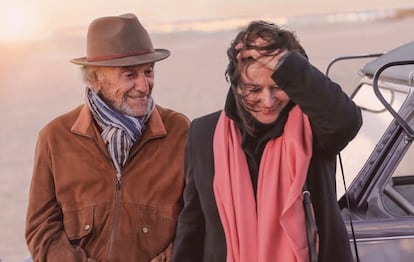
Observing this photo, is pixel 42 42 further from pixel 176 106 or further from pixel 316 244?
pixel 316 244

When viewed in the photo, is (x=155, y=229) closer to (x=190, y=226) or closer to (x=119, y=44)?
(x=190, y=226)

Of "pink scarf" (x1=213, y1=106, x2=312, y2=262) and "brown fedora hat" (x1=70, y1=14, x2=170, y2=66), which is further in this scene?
"brown fedora hat" (x1=70, y1=14, x2=170, y2=66)

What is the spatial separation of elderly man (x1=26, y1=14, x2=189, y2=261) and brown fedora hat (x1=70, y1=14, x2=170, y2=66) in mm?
12

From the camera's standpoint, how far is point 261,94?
3.11m

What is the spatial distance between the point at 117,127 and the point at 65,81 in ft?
73.5

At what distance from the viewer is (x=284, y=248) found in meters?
3.13

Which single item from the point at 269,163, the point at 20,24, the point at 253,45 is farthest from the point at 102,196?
the point at 20,24

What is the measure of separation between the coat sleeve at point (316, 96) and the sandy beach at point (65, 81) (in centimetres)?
190

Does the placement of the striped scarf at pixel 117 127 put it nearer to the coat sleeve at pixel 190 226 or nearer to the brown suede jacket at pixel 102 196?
the brown suede jacket at pixel 102 196

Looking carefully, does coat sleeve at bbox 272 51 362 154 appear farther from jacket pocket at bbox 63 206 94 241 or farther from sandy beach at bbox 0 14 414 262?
sandy beach at bbox 0 14 414 262

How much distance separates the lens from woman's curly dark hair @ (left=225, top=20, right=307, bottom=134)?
3.09m

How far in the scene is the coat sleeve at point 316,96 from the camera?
2.88 metres

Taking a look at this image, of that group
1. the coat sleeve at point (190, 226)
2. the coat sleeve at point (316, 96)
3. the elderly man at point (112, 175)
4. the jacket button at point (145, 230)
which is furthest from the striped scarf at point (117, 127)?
the coat sleeve at point (316, 96)

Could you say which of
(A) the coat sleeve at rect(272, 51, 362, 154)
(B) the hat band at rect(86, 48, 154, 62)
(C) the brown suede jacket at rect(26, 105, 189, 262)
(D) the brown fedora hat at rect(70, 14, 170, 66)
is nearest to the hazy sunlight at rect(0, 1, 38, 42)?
(D) the brown fedora hat at rect(70, 14, 170, 66)
